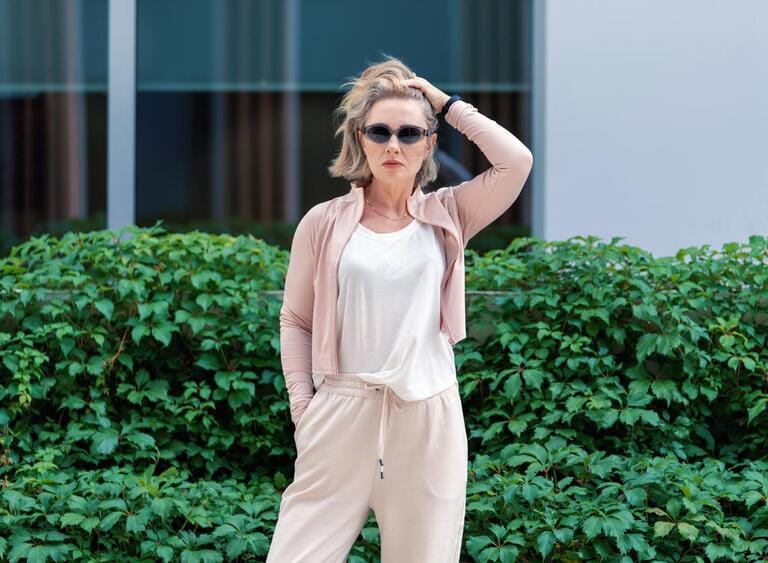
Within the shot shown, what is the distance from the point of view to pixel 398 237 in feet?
9.36

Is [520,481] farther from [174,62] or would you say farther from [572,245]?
[174,62]

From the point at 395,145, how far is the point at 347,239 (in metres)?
0.28

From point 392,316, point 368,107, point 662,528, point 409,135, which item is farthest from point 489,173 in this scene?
point 662,528

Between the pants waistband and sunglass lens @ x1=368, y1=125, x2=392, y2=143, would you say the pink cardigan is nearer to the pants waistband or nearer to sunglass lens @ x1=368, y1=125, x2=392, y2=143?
the pants waistband

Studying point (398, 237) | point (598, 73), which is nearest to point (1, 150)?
point (598, 73)

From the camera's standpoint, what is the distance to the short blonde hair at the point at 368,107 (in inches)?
113

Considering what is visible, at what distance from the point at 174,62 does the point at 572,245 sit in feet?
9.42

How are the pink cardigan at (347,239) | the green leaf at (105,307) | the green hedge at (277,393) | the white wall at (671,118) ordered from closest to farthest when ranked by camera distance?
the pink cardigan at (347,239) → the green hedge at (277,393) → the green leaf at (105,307) → the white wall at (671,118)

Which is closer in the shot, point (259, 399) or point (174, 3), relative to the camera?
point (259, 399)

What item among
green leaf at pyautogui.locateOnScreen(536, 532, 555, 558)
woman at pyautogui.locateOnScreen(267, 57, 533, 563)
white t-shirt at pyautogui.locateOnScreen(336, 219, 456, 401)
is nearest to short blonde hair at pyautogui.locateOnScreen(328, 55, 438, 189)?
woman at pyautogui.locateOnScreen(267, 57, 533, 563)

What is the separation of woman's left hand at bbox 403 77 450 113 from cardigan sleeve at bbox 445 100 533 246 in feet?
0.17

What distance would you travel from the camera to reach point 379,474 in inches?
111

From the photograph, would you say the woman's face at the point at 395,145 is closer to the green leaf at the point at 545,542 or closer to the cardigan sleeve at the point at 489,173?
the cardigan sleeve at the point at 489,173

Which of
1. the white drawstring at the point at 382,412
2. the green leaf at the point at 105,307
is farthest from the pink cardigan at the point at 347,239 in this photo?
the green leaf at the point at 105,307
